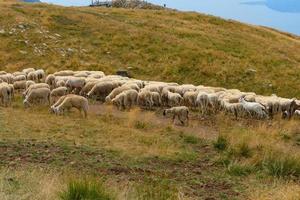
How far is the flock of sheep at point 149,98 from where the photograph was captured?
754 inches

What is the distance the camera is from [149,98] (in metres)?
21.2

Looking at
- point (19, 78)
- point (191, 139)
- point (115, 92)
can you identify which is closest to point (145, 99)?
point (115, 92)

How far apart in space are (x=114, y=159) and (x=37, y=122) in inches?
198

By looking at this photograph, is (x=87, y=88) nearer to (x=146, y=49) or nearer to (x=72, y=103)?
(x=72, y=103)

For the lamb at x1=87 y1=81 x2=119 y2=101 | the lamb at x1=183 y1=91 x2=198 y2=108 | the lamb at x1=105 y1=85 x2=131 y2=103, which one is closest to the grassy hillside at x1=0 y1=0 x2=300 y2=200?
the lamb at x1=105 y1=85 x2=131 y2=103

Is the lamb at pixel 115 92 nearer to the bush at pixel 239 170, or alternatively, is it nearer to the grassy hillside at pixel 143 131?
the grassy hillside at pixel 143 131

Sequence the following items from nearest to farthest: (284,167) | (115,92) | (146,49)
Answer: (284,167)
(115,92)
(146,49)

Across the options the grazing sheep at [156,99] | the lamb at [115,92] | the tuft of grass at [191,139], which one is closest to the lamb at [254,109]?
the grazing sheep at [156,99]

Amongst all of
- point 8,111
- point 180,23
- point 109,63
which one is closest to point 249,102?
point 8,111

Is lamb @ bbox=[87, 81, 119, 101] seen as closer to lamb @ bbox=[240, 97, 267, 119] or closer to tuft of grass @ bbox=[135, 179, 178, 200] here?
lamb @ bbox=[240, 97, 267, 119]

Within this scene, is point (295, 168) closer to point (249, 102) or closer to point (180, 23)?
point (249, 102)

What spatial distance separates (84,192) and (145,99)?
13877mm

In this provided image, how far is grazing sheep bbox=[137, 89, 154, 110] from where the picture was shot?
832 inches

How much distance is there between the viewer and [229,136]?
14562 mm
